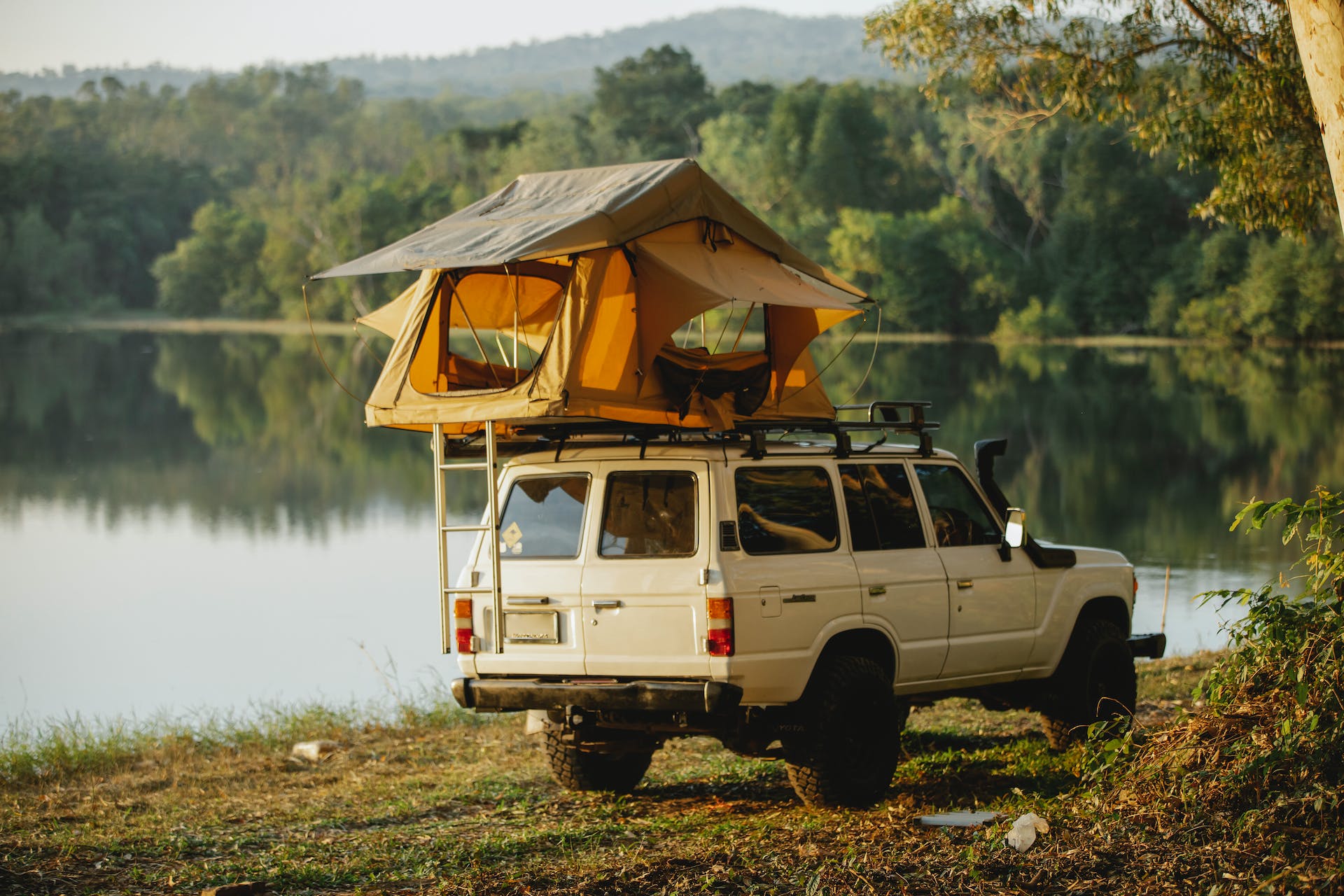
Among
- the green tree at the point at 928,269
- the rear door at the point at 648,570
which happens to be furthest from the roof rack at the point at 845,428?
the green tree at the point at 928,269

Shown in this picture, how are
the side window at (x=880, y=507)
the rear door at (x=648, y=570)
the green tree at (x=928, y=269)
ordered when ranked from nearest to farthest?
the rear door at (x=648, y=570) → the side window at (x=880, y=507) → the green tree at (x=928, y=269)

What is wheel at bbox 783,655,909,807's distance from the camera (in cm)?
752

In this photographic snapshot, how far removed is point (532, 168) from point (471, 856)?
96.7 m

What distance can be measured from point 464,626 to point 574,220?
88.8 inches

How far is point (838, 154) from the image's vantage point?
85.2 m

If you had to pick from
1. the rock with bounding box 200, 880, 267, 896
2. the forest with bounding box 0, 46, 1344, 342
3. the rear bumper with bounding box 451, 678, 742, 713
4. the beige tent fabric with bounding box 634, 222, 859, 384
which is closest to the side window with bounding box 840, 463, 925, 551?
the beige tent fabric with bounding box 634, 222, 859, 384

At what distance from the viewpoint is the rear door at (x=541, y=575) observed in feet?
24.7

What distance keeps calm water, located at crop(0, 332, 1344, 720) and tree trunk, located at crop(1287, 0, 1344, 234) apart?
33.0 feet

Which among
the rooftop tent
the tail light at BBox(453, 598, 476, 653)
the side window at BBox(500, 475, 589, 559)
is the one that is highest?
the rooftop tent

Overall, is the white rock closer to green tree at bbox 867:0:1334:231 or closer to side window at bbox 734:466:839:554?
side window at bbox 734:466:839:554

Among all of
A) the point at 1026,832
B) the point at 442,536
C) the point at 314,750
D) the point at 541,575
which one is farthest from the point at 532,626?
the point at 314,750

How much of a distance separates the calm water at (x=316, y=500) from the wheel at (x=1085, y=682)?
7.05m

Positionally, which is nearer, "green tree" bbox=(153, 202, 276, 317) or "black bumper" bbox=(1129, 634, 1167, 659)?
"black bumper" bbox=(1129, 634, 1167, 659)

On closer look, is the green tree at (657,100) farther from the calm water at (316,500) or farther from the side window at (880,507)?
the side window at (880,507)
